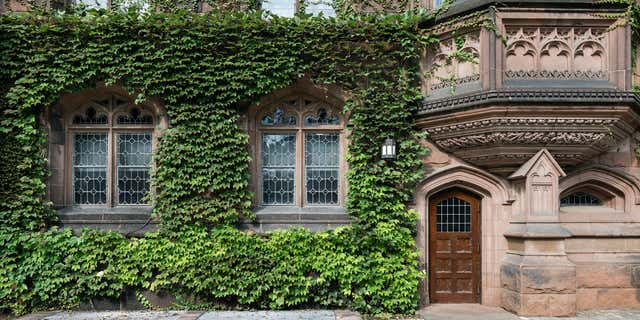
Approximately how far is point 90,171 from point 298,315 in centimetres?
451

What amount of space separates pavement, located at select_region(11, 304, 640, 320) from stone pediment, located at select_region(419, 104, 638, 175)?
7.70 ft

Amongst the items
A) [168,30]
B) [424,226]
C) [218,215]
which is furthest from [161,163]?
[424,226]

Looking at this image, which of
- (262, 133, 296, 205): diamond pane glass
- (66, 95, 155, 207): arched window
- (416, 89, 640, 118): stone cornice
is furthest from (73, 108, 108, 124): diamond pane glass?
(416, 89, 640, 118): stone cornice

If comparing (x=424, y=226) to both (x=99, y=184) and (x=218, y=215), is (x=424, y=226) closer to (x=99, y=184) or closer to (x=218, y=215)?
(x=218, y=215)

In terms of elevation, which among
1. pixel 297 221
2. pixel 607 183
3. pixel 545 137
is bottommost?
A: pixel 297 221

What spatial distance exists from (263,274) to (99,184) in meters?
3.42

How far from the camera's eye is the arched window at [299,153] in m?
8.12

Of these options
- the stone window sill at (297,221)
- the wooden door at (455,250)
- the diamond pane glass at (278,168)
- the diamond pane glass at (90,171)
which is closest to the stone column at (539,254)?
the wooden door at (455,250)

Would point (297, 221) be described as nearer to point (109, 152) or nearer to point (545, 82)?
point (109, 152)

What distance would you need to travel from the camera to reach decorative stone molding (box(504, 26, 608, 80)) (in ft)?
22.9

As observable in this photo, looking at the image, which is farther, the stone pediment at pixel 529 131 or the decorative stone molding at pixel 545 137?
the decorative stone molding at pixel 545 137

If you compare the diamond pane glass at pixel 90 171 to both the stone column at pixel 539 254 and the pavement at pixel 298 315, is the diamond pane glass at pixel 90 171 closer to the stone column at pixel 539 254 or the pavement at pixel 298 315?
the pavement at pixel 298 315

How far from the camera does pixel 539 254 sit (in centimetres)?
717

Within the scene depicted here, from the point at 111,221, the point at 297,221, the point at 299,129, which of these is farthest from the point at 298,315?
the point at 111,221
